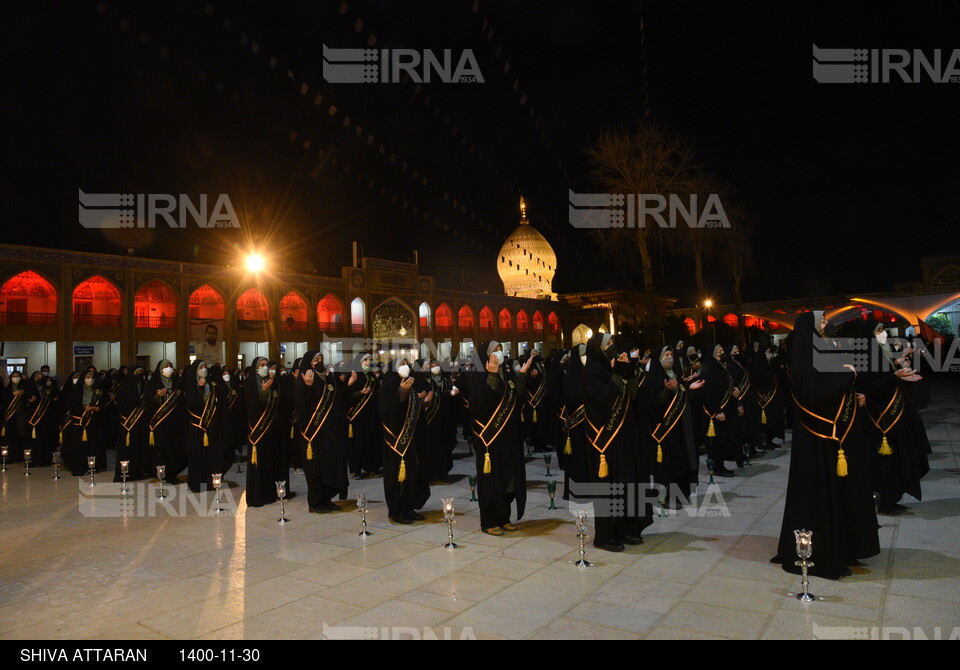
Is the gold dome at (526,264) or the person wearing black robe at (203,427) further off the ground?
the gold dome at (526,264)

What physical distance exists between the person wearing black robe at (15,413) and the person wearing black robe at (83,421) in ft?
7.35

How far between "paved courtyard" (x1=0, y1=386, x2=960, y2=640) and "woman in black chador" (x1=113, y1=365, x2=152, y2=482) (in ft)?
8.99

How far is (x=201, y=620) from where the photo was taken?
14.1 ft

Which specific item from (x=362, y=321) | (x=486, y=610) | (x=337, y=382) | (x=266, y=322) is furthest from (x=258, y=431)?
(x=362, y=321)

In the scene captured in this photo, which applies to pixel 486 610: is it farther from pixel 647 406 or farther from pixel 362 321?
pixel 362 321

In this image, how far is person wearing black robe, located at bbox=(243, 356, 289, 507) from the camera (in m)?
7.98

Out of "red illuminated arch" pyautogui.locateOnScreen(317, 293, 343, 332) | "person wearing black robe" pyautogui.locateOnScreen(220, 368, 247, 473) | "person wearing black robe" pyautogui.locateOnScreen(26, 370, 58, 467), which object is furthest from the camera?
"red illuminated arch" pyautogui.locateOnScreen(317, 293, 343, 332)

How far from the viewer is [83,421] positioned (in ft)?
36.5

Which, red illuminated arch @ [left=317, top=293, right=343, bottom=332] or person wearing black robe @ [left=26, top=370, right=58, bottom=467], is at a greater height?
red illuminated arch @ [left=317, top=293, right=343, bottom=332]

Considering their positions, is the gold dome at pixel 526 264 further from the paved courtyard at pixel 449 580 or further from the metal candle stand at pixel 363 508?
the metal candle stand at pixel 363 508

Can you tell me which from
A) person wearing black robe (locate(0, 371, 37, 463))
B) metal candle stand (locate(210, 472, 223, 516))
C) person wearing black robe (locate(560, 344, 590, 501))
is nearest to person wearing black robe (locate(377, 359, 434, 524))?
person wearing black robe (locate(560, 344, 590, 501))

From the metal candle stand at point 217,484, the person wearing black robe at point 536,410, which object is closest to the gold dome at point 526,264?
the person wearing black robe at point 536,410

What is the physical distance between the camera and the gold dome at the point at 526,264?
50969mm

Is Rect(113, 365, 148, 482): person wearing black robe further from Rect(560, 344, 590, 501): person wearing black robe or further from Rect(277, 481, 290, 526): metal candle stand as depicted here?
Rect(560, 344, 590, 501): person wearing black robe
